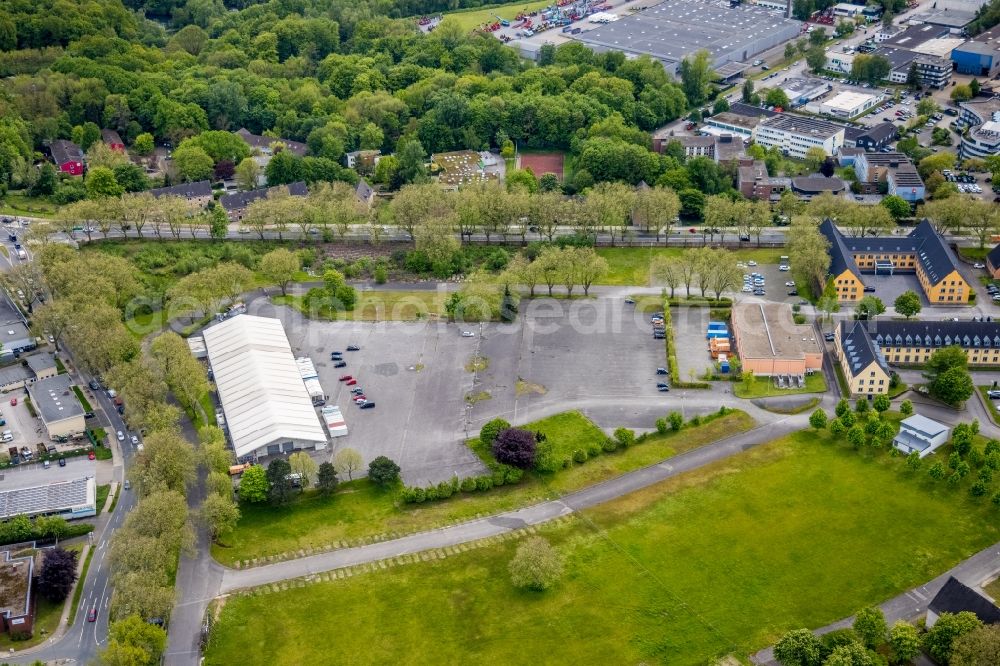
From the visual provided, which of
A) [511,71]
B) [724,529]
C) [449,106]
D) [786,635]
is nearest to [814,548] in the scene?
[724,529]

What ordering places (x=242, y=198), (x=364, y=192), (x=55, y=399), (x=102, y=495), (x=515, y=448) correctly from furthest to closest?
(x=364, y=192) → (x=242, y=198) → (x=55, y=399) → (x=515, y=448) → (x=102, y=495)

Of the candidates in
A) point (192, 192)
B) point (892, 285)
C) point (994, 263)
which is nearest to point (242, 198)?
point (192, 192)

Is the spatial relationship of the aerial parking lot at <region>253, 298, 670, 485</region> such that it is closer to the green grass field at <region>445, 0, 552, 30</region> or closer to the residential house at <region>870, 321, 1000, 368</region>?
the residential house at <region>870, 321, 1000, 368</region>

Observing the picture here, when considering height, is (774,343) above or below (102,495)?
above

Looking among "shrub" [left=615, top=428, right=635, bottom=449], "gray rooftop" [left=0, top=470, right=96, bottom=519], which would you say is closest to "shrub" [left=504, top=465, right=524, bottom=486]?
"shrub" [left=615, top=428, right=635, bottom=449]

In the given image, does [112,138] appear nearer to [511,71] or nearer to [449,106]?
[449,106]

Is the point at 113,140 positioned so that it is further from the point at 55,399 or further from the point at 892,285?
the point at 892,285
